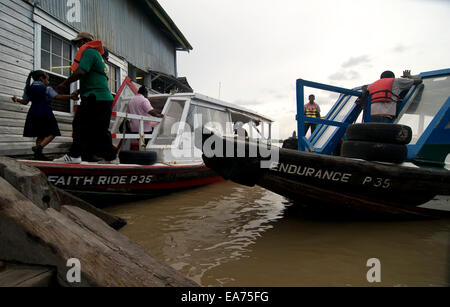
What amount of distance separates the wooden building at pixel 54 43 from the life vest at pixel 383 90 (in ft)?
22.0

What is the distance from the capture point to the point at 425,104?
3840 millimetres

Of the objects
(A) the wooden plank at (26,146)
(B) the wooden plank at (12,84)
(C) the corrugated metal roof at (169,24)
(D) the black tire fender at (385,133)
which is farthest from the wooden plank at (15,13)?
A: (D) the black tire fender at (385,133)

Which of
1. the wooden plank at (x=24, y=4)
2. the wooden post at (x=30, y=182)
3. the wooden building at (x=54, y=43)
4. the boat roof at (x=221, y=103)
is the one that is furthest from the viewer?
the boat roof at (x=221, y=103)

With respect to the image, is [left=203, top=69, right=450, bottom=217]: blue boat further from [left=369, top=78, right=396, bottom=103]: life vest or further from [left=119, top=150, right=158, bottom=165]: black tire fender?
[left=119, top=150, right=158, bottom=165]: black tire fender

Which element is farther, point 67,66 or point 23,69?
point 67,66

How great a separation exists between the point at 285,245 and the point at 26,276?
6.54 ft

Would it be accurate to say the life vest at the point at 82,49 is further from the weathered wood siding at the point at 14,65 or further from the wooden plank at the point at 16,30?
the wooden plank at the point at 16,30

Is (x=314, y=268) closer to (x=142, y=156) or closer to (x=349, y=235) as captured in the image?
(x=349, y=235)

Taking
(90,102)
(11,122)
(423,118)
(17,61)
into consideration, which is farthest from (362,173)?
(17,61)

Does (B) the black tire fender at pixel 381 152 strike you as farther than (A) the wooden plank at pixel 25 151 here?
No

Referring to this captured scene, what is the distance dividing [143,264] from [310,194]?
7.39ft

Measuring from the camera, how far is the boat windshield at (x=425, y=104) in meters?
3.69
